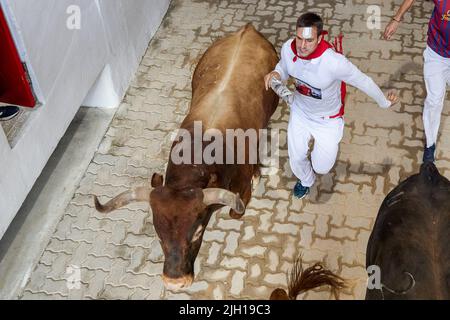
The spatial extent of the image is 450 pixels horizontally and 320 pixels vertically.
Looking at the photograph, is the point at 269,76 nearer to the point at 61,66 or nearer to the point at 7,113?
the point at 61,66

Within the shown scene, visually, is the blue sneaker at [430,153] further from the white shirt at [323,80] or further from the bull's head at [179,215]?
the bull's head at [179,215]

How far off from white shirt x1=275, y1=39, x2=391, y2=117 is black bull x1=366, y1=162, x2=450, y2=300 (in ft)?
3.62

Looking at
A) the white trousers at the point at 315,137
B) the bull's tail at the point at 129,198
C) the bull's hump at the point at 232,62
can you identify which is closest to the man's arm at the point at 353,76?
the white trousers at the point at 315,137

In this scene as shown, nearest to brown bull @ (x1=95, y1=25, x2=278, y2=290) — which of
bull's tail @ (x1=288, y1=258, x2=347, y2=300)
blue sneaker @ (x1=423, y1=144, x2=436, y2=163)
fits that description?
bull's tail @ (x1=288, y1=258, x2=347, y2=300)

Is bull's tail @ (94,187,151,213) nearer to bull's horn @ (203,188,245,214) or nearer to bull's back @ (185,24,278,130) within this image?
bull's horn @ (203,188,245,214)

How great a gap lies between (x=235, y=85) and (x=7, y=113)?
9.27 ft

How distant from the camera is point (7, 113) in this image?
7.00 metres

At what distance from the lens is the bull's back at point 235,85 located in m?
6.57

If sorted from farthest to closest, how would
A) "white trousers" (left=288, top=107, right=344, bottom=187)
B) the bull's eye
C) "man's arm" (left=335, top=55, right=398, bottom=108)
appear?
"white trousers" (left=288, top=107, right=344, bottom=187) → "man's arm" (left=335, top=55, right=398, bottom=108) → the bull's eye

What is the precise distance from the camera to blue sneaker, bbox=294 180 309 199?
7438 millimetres

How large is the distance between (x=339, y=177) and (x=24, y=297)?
Result: 432 cm

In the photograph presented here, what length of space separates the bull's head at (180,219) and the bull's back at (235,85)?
1.23 meters

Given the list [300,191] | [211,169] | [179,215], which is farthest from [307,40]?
[300,191]
